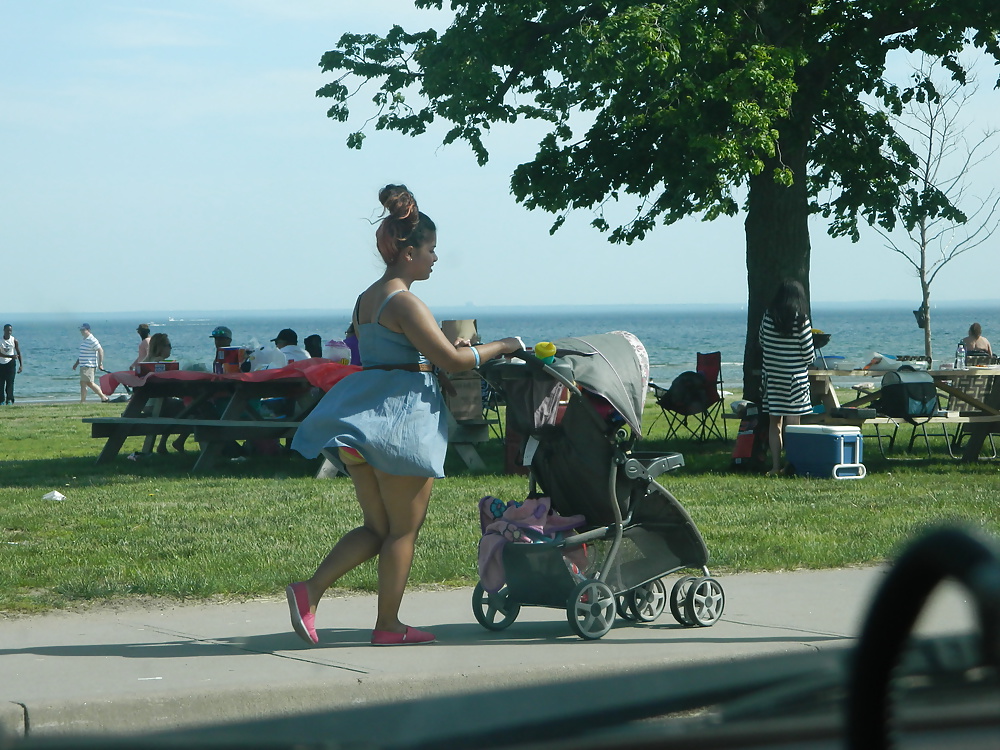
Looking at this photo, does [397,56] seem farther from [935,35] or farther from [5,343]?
[5,343]

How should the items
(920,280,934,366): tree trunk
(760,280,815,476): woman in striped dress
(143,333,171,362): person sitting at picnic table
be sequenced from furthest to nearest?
1. (920,280,934,366): tree trunk
2. (143,333,171,362): person sitting at picnic table
3. (760,280,815,476): woman in striped dress

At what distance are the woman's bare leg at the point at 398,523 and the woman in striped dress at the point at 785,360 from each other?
24.0 ft

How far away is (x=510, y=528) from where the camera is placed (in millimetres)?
5934

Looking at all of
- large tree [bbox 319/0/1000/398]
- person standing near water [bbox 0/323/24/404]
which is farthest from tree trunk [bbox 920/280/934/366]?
person standing near water [bbox 0/323/24/404]

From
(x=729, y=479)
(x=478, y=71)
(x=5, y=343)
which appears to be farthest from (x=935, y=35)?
(x=5, y=343)

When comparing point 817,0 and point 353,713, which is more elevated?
point 817,0

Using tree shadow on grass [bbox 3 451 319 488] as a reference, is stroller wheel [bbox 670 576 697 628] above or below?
above

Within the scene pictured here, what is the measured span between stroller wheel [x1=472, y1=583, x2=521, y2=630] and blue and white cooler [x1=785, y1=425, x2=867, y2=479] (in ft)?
22.8

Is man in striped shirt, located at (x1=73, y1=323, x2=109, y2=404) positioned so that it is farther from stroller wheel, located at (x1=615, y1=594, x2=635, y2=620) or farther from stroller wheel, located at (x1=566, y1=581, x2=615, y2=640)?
stroller wheel, located at (x1=566, y1=581, x2=615, y2=640)

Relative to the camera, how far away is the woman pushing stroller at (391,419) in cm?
530

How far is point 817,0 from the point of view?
15281 millimetres

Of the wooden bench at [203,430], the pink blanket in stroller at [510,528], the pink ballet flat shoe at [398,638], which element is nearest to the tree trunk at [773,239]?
the wooden bench at [203,430]

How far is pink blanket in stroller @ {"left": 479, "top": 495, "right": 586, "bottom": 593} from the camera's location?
584 centimetres

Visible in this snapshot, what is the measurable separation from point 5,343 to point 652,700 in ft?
104
